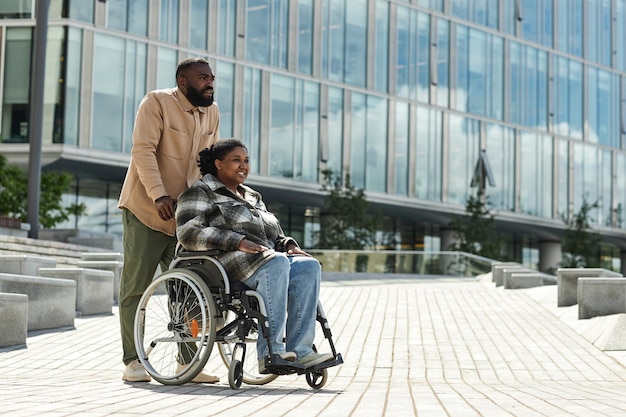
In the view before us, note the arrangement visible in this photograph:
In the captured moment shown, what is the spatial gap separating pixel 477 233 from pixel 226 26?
12.5 metres

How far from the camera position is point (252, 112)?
→ 3850 centimetres

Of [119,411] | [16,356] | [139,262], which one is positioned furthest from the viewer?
[16,356]

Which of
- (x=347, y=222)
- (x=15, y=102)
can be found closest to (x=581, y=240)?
(x=347, y=222)

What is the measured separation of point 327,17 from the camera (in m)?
40.9

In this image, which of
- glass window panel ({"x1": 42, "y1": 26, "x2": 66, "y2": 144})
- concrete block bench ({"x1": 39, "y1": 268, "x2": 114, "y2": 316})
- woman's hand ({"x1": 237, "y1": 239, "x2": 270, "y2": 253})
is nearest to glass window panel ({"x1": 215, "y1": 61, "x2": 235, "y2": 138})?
glass window panel ({"x1": 42, "y1": 26, "x2": 66, "y2": 144})

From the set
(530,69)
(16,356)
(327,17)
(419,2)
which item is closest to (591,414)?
(16,356)

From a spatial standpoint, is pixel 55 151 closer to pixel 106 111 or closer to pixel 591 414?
pixel 106 111

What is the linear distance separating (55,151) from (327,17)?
1300 centimetres

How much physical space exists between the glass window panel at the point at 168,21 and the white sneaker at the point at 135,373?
99.9 ft

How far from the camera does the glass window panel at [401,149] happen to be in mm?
43406

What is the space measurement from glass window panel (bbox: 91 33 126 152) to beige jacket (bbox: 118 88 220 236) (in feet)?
89.9

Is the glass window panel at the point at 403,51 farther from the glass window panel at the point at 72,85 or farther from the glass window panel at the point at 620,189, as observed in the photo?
the glass window panel at the point at 620,189

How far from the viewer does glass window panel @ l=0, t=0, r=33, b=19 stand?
3447 centimetres

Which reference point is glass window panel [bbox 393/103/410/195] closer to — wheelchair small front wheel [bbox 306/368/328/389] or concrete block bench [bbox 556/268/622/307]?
concrete block bench [bbox 556/268/622/307]
